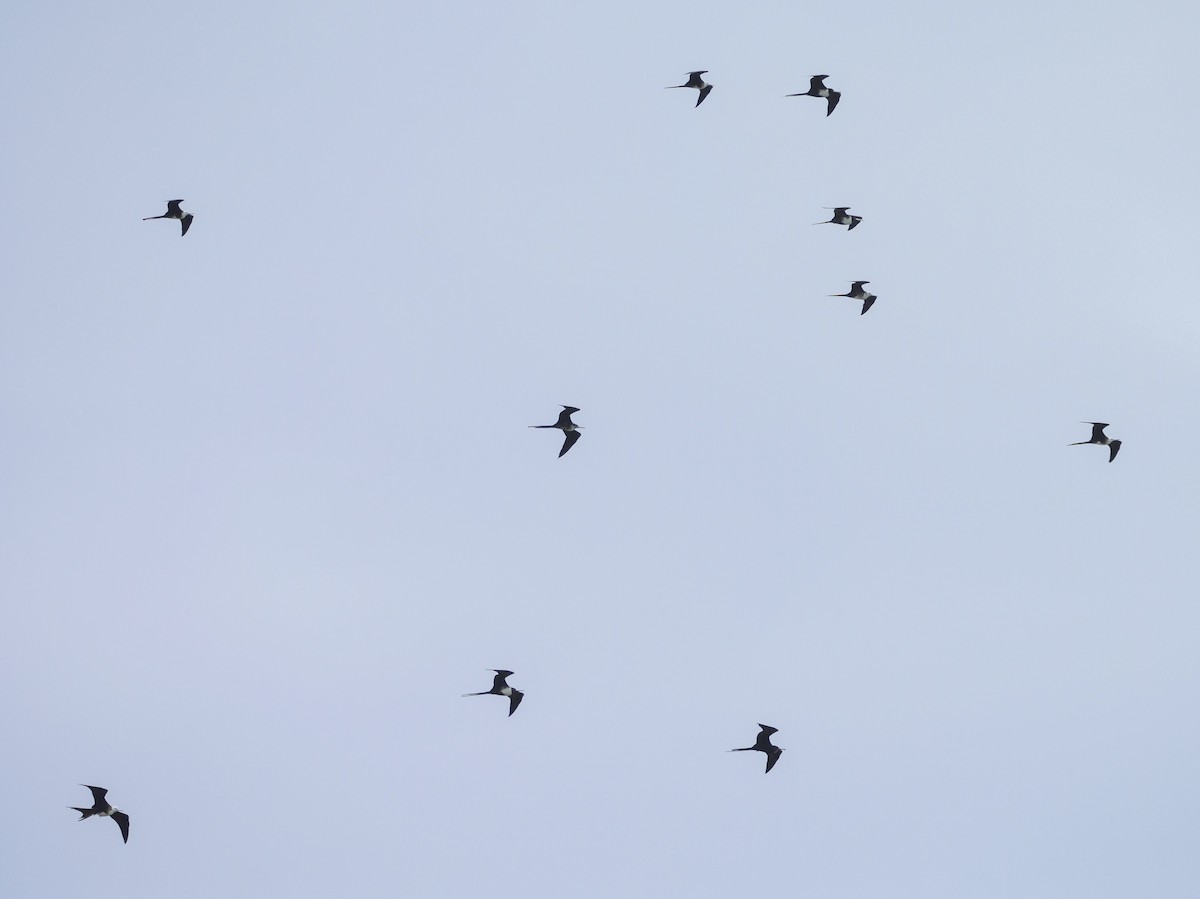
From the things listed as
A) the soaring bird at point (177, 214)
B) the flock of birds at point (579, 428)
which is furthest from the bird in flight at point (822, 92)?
the soaring bird at point (177, 214)

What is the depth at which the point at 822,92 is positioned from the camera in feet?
237

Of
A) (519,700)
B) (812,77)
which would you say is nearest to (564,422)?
(519,700)

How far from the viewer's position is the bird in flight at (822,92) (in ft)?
236

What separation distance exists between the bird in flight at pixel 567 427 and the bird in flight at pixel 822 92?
14607mm

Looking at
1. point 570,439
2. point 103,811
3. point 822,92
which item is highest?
point 822,92

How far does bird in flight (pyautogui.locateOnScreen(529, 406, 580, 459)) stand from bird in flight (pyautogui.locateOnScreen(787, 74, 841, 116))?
575 inches

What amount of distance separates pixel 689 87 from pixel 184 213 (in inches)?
741

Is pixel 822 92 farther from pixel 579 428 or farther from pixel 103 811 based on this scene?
pixel 103 811

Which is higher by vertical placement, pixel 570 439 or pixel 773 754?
pixel 570 439

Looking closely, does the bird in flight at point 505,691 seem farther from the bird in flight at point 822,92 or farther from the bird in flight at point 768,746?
the bird in flight at point 822,92

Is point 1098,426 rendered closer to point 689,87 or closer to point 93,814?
point 689,87

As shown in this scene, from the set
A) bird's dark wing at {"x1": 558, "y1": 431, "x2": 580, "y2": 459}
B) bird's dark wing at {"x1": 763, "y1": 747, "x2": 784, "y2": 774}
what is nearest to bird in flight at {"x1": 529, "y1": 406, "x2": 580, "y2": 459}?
bird's dark wing at {"x1": 558, "y1": 431, "x2": 580, "y2": 459}

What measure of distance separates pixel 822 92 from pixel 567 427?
15.8 m

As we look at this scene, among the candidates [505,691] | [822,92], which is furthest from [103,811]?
[822,92]
